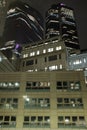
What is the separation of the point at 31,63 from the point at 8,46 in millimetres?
104984

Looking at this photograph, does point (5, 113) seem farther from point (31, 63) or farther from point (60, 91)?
point (31, 63)

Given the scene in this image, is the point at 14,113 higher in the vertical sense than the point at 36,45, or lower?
lower

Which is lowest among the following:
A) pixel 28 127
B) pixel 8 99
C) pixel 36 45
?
pixel 28 127

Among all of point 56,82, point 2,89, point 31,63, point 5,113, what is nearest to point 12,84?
point 2,89

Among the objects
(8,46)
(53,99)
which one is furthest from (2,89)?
(8,46)

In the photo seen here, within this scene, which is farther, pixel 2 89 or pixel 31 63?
pixel 31 63

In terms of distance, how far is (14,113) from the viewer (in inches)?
1396

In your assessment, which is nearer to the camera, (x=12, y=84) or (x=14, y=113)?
(x=14, y=113)

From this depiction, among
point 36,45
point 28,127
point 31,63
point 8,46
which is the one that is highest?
point 8,46

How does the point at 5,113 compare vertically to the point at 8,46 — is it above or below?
below

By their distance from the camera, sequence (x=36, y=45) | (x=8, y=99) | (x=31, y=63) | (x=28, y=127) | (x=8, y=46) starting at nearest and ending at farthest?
1. (x=28, y=127)
2. (x=8, y=99)
3. (x=31, y=63)
4. (x=36, y=45)
5. (x=8, y=46)

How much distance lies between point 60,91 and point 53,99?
1.92 metres

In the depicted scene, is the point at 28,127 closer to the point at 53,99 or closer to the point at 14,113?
the point at 14,113

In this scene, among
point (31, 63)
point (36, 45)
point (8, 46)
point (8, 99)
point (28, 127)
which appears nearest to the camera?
point (28, 127)
